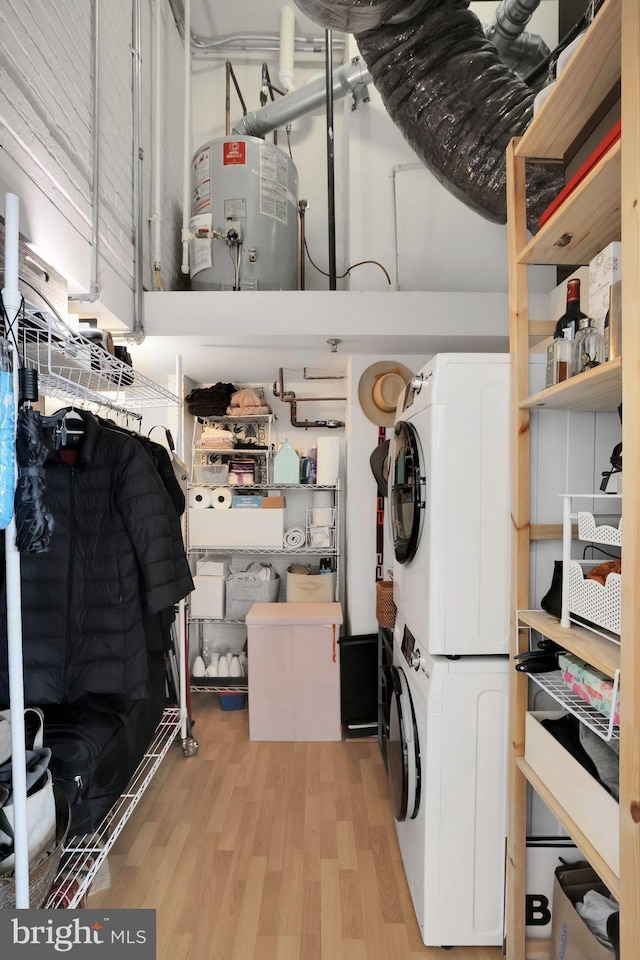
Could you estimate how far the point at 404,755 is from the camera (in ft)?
5.97

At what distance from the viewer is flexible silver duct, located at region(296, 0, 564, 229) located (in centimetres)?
210

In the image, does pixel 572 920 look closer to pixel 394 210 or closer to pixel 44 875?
pixel 44 875

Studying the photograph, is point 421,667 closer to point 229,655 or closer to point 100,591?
point 100,591

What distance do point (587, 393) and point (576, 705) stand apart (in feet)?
2.39

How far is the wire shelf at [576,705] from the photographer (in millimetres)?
1176

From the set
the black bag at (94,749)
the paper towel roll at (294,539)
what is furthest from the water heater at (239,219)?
the black bag at (94,749)

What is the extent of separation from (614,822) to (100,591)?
151 centimetres

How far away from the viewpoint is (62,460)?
1.91 meters

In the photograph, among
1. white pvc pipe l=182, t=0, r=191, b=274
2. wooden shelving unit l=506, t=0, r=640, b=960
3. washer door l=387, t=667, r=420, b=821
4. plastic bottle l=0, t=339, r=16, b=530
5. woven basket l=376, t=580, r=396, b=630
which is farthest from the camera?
white pvc pipe l=182, t=0, r=191, b=274

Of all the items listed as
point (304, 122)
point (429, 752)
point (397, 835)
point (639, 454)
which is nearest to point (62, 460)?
point (429, 752)

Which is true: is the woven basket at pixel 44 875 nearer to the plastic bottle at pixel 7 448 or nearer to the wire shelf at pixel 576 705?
the plastic bottle at pixel 7 448

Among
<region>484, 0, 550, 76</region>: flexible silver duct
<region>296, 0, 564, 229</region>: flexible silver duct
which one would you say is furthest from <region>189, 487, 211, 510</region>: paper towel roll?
<region>484, 0, 550, 76</region>: flexible silver duct

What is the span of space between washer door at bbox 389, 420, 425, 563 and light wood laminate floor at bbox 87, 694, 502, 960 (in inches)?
45.1

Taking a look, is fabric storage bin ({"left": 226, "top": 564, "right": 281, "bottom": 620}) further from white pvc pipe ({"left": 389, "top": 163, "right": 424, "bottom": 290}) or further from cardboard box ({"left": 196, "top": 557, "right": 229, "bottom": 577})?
white pvc pipe ({"left": 389, "top": 163, "right": 424, "bottom": 290})
